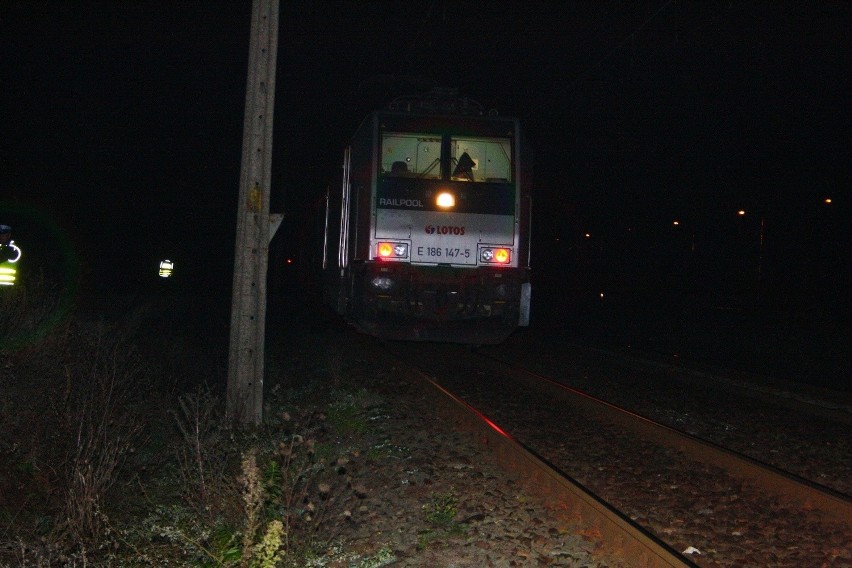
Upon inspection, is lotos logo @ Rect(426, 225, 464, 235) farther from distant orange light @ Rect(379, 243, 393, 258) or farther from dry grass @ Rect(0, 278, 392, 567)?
dry grass @ Rect(0, 278, 392, 567)

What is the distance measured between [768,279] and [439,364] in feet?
110

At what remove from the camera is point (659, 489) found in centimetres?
666

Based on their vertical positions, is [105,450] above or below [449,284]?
below

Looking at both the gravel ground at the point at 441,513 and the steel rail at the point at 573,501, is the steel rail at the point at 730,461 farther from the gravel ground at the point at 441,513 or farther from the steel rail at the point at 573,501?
the gravel ground at the point at 441,513

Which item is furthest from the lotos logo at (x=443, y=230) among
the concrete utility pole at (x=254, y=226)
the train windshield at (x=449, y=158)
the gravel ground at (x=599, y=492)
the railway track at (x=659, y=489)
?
the concrete utility pole at (x=254, y=226)

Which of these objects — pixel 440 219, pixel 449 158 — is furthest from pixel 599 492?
pixel 449 158

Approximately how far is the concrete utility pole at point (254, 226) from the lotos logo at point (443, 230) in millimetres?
5172

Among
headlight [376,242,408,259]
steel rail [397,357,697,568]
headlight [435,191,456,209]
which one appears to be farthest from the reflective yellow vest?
steel rail [397,357,697,568]

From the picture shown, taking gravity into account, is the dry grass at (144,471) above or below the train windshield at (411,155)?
below

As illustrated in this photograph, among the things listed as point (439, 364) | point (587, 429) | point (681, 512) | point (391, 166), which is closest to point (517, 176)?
point (391, 166)

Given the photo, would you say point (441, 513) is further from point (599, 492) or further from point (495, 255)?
point (495, 255)

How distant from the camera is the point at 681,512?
6.05 metres

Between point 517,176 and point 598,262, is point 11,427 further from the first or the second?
point 598,262

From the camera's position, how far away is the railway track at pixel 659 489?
5.26 m
